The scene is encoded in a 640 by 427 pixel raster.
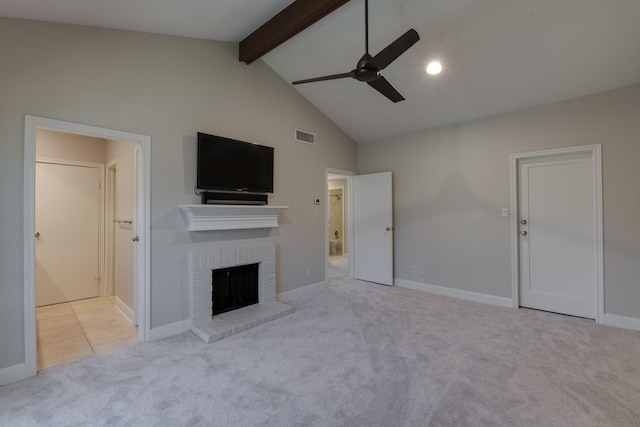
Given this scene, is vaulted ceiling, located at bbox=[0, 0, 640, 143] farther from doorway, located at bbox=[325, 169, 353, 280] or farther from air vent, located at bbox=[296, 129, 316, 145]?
doorway, located at bbox=[325, 169, 353, 280]

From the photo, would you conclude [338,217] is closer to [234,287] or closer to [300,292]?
[300,292]

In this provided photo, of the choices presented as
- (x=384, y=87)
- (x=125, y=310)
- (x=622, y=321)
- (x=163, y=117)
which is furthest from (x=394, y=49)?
(x=125, y=310)

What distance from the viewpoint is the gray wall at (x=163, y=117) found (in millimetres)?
2170

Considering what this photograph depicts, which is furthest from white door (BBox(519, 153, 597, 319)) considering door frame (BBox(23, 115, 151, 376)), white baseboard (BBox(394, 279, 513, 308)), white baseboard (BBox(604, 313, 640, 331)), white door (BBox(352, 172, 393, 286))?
door frame (BBox(23, 115, 151, 376))

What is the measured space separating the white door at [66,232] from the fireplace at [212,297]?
218cm

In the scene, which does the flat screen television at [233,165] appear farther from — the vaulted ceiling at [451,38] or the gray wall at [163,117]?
the vaulted ceiling at [451,38]

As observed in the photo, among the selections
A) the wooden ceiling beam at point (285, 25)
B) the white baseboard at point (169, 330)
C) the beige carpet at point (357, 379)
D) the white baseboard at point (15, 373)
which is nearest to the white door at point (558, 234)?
the beige carpet at point (357, 379)

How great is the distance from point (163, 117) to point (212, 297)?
6.54 feet

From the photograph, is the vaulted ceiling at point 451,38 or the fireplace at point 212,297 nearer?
the vaulted ceiling at point 451,38

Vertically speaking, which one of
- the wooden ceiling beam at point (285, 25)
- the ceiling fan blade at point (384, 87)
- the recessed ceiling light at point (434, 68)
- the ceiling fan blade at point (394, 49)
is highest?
the wooden ceiling beam at point (285, 25)

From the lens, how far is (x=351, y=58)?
336cm

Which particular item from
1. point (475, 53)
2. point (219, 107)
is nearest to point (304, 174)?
point (219, 107)

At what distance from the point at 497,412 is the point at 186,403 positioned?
78.3 inches

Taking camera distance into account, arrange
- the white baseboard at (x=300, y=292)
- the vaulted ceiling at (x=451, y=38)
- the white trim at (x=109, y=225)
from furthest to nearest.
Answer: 1. the white trim at (x=109, y=225)
2. the white baseboard at (x=300, y=292)
3. the vaulted ceiling at (x=451, y=38)
